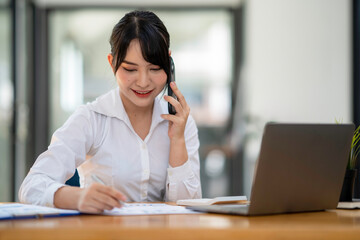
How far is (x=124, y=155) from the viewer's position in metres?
2.02

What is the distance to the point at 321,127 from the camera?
1285 millimetres

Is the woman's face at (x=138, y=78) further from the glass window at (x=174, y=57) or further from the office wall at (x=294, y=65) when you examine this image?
the glass window at (x=174, y=57)

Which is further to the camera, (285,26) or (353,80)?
(285,26)

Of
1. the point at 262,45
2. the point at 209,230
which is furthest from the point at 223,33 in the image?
the point at 209,230

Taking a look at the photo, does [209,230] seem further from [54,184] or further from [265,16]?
[265,16]

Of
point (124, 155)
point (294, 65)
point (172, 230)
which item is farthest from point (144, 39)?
point (294, 65)

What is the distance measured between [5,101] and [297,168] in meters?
3.71

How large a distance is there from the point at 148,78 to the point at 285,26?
3267 mm

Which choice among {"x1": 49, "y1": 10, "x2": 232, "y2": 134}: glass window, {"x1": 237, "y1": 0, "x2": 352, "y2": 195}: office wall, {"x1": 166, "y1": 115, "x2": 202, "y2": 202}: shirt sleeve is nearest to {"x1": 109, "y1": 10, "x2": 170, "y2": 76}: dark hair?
{"x1": 166, "y1": 115, "x2": 202, "y2": 202}: shirt sleeve

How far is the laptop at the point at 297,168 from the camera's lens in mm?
1219

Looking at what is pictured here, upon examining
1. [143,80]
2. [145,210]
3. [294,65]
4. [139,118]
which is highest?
[294,65]

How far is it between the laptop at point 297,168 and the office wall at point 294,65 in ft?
9.02

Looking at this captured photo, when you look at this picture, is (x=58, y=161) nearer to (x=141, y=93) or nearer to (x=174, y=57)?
(x=141, y=93)

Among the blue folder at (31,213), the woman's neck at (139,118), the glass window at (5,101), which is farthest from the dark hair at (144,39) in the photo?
the glass window at (5,101)
